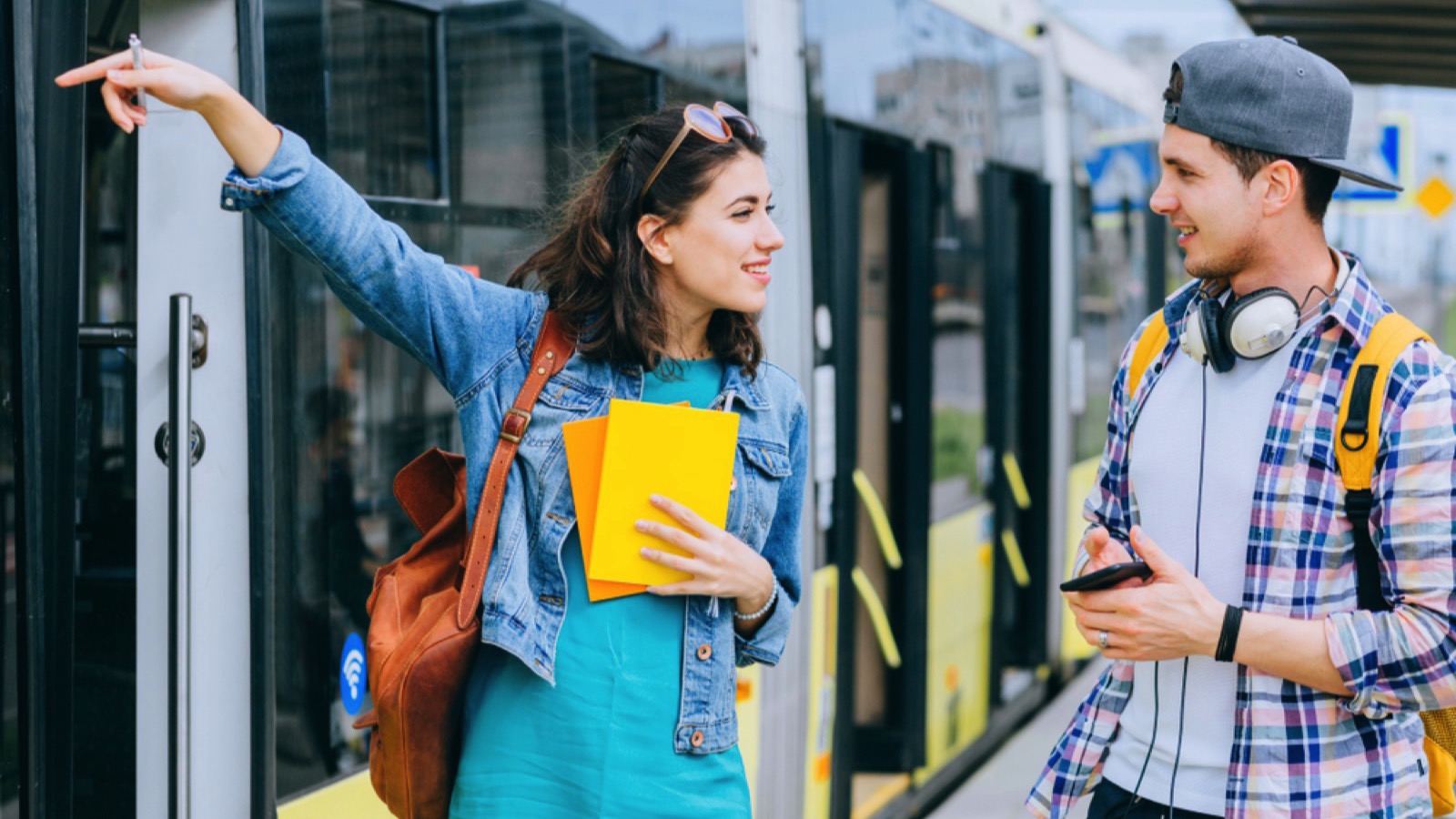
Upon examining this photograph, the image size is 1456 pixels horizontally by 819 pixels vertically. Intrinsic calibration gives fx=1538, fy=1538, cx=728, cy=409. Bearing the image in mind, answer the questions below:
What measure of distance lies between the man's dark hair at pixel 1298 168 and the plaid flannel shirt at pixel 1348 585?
0.37 feet

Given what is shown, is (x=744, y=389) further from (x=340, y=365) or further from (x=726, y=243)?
(x=340, y=365)

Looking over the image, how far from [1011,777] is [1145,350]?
4276 millimetres

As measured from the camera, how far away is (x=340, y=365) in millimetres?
2562

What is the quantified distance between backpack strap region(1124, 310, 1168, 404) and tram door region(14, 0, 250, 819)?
1.33m

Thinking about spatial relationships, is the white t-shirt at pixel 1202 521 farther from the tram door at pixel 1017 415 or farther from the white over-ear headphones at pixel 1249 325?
the tram door at pixel 1017 415

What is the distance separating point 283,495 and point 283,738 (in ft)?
1.25

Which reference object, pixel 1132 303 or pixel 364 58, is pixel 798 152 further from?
pixel 1132 303

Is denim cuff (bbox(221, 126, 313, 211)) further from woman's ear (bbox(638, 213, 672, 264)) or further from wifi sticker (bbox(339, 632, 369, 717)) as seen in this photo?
wifi sticker (bbox(339, 632, 369, 717))

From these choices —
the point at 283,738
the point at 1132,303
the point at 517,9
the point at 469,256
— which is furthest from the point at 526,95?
the point at 1132,303

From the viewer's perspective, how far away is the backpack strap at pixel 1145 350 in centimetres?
215

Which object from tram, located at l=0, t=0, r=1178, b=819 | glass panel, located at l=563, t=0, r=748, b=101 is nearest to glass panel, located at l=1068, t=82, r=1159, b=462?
tram, located at l=0, t=0, r=1178, b=819

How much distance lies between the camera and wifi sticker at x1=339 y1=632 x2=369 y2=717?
2.57m

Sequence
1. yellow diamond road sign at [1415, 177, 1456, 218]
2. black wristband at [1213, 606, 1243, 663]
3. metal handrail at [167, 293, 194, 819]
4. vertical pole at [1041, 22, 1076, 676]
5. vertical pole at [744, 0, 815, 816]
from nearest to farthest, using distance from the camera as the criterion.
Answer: black wristband at [1213, 606, 1243, 663], metal handrail at [167, 293, 194, 819], vertical pole at [744, 0, 815, 816], vertical pole at [1041, 22, 1076, 676], yellow diamond road sign at [1415, 177, 1456, 218]

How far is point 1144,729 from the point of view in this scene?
202 cm
